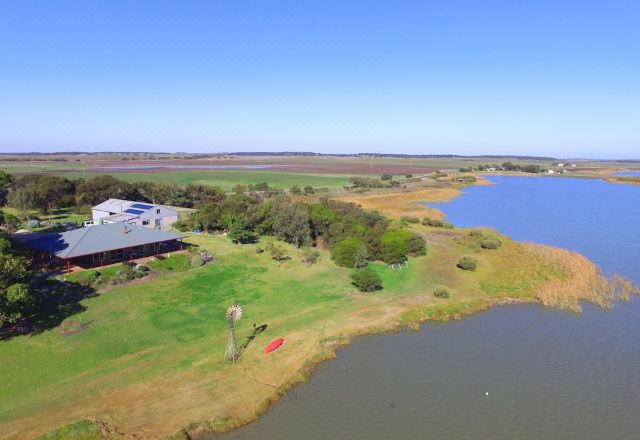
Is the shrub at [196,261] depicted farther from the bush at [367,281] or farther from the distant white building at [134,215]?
the distant white building at [134,215]

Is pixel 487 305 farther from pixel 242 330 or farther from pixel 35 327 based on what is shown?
pixel 35 327

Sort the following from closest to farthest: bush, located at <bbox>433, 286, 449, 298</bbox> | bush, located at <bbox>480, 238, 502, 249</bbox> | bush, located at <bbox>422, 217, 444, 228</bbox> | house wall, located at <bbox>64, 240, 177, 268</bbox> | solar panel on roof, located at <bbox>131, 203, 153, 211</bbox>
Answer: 1. bush, located at <bbox>433, 286, 449, 298</bbox>
2. house wall, located at <bbox>64, 240, 177, 268</bbox>
3. bush, located at <bbox>480, 238, 502, 249</bbox>
4. solar panel on roof, located at <bbox>131, 203, 153, 211</bbox>
5. bush, located at <bbox>422, 217, 444, 228</bbox>

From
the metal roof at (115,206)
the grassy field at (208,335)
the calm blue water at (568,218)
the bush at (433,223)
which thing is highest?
the metal roof at (115,206)

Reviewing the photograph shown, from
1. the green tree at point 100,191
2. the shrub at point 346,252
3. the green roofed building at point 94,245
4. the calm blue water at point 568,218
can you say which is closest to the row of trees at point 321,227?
the shrub at point 346,252

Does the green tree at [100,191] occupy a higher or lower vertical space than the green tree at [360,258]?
higher

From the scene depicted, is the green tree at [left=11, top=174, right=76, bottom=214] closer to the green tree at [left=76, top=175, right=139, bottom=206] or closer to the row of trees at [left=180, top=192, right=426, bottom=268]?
the green tree at [left=76, top=175, right=139, bottom=206]

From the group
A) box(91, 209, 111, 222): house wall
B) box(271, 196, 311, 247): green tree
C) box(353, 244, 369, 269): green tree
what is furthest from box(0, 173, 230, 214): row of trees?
box(353, 244, 369, 269): green tree

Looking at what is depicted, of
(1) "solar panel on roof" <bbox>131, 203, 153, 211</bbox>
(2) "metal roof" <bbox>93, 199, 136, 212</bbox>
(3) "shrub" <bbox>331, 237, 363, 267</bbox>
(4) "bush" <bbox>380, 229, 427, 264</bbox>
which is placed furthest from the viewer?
(2) "metal roof" <bbox>93, 199, 136, 212</bbox>

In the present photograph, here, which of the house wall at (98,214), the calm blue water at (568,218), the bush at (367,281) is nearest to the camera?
the bush at (367,281)
